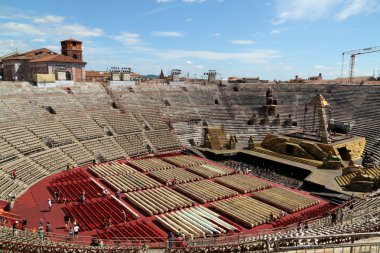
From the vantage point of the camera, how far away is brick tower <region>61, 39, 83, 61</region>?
73.9 m

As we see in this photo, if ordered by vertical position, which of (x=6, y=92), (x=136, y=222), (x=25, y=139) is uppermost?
(x=6, y=92)

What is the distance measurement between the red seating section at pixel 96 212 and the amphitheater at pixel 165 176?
0.10m

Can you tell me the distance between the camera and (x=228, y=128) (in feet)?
202

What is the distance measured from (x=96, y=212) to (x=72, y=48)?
5512cm

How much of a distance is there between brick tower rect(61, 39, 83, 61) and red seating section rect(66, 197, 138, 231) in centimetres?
5156

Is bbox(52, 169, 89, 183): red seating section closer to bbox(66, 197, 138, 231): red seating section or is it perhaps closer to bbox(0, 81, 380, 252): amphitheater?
bbox(0, 81, 380, 252): amphitheater

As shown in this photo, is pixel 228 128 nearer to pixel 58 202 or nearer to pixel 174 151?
pixel 174 151

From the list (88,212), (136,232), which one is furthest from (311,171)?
(88,212)

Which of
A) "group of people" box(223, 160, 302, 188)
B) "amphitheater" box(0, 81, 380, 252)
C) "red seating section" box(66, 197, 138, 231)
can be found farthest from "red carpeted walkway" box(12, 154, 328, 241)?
"group of people" box(223, 160, 302, 188)

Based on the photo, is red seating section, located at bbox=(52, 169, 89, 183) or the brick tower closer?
red seating section, located at bbox=(52, 169, 89, 183)

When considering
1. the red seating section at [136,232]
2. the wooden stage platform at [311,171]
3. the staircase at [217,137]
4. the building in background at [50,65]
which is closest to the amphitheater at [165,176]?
the red seating section at [136,232]

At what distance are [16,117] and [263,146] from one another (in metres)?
37.8

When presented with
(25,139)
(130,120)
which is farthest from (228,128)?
(25,139)

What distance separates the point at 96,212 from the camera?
29500 millimetres
